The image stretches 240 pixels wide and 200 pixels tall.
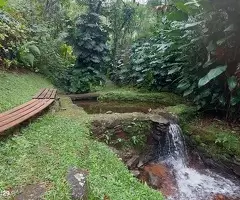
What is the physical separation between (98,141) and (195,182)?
1.92m

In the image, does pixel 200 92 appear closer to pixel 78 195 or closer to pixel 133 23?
pixel 78 195

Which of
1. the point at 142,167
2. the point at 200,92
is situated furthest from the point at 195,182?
the point at 200,92

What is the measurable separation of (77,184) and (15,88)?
15.4 feet

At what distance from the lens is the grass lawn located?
309 cm

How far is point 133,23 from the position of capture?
1370 cm

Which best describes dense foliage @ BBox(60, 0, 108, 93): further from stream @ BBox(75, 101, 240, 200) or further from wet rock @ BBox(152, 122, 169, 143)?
stream @ BBox(75, 101, 240, 200)

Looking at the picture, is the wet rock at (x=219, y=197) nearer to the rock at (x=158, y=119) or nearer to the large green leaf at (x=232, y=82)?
the rock at (x=158, y=119)

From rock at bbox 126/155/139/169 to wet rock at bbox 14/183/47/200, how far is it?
2.31 m

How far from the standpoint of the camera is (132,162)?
5.19 meters

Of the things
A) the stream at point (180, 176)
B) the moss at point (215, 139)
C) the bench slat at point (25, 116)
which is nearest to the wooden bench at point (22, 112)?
the bench slat at point (25, 116)

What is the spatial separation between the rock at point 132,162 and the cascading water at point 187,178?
0.65 metres

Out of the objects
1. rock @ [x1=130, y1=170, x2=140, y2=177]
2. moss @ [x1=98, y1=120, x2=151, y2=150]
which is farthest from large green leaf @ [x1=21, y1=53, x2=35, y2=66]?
rock @ [x1=130, y1=170, x2=140, y2=177]

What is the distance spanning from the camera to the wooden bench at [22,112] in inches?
158

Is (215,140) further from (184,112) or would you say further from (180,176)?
(184,112)
